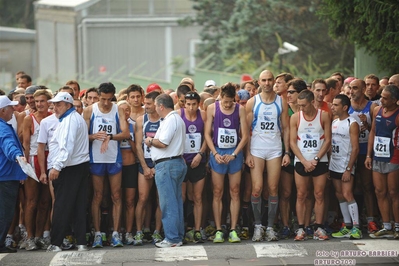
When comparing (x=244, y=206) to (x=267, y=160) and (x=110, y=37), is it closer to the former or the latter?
(x=267, y=160)

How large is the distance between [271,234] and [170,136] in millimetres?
2100

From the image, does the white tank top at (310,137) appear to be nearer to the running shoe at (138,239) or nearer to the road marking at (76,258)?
the running shoe at (138,239)

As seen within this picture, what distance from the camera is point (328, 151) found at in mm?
14211

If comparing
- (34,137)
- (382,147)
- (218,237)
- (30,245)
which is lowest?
(30,245)

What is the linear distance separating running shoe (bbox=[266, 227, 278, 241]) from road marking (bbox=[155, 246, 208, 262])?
1.12 metres

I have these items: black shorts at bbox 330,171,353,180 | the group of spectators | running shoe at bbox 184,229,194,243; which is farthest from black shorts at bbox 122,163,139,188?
black shorts at bbox 330,171,353,180

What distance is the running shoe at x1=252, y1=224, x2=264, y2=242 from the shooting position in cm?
1409

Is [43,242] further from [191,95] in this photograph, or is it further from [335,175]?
[335,175]

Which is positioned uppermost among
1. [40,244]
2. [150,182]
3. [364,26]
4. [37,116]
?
[364,26]

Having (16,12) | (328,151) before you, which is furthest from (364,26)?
(16,12)

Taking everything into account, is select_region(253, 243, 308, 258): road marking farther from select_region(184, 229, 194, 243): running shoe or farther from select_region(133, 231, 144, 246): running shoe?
select_region(133, 231, 144, 246): running shoe

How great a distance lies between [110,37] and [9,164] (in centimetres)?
4053

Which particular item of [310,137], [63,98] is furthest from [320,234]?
[63,98]

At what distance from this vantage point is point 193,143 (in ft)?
46.5
